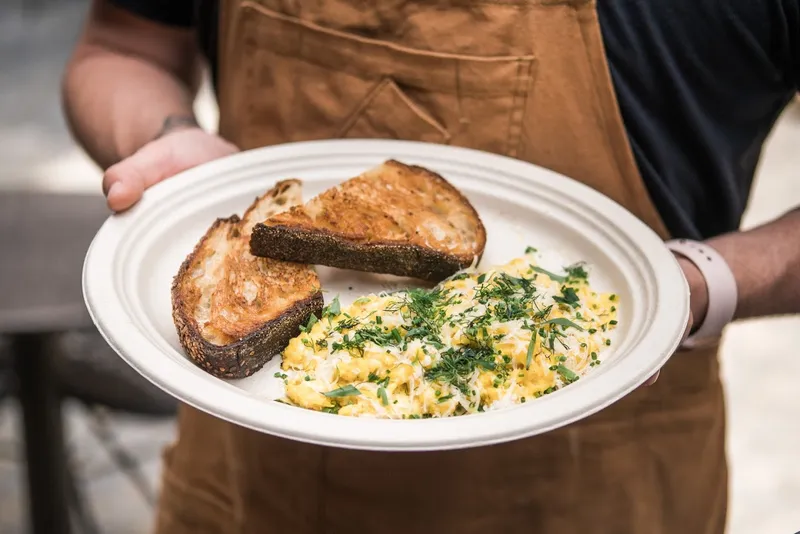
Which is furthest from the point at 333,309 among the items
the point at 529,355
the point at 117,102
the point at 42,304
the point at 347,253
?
the point at 42,304

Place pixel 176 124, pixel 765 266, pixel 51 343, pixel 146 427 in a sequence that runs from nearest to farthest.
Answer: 1. pixel 765 266
2. pixel 176 124
3. pixel 51 343
4. pixel 146 427

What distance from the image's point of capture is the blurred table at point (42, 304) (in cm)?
204

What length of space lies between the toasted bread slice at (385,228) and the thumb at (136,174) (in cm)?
19

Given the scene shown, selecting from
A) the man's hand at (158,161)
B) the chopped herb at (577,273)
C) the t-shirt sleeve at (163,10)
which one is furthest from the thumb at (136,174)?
the chopped herb at (577,273)

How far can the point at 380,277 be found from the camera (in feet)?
4.36

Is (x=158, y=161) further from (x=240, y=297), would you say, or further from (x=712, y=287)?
(x=712, y=287)

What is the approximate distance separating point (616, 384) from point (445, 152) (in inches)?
22.7

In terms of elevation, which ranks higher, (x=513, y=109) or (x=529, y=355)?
(x=513, y=109)

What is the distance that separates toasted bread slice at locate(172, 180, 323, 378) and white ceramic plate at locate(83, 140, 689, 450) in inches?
1.1

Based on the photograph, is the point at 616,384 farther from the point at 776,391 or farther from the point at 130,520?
the point at 776,391

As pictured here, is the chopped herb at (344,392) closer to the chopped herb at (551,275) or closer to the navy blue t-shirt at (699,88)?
the chopped herb at (551,275)

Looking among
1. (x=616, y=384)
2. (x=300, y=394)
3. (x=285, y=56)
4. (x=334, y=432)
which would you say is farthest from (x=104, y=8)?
(x=616, y=384)

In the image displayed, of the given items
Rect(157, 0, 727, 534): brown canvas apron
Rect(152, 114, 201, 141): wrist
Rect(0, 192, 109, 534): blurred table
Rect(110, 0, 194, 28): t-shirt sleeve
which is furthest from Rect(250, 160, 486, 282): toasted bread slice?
Rect(0, 192, 109, 534): blurred table

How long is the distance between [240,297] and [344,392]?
281 mm
